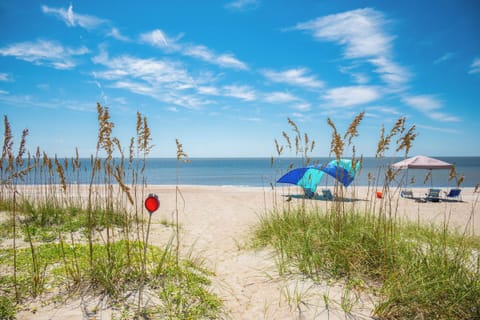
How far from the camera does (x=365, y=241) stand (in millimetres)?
3621

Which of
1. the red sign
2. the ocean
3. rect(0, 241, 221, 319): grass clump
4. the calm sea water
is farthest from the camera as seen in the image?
the calm sea water

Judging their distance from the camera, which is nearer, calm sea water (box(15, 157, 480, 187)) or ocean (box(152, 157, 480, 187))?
ocean (box(152, 157, 480, 187))

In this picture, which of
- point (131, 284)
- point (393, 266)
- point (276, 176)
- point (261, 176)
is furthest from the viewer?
point (261, 176)

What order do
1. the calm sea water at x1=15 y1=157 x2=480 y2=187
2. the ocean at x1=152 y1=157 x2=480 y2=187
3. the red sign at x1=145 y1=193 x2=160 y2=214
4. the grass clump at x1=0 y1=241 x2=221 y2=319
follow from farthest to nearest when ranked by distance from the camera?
the calm sea water at x1=15 y1=157 x2=480 y2=187 < the ocean at x1=152 y1=157 x2=480 y2=187 < the grass clump at x1=0 y1=241 x2=221 y2=319 < the red sign at x1=145 y1=193 x2=160 y2=214

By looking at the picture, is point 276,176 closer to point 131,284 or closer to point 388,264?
point 388,264

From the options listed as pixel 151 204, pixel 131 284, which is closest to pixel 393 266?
pixel 151 204

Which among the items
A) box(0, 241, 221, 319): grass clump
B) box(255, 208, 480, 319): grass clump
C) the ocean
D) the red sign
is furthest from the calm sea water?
box(0, 241, 221, 319): grass clump

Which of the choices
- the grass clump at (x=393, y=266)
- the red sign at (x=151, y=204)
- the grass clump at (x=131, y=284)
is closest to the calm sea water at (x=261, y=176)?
the red sign at (x=151, y=204)

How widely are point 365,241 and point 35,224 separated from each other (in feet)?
22.7

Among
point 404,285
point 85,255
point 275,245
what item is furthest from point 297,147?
point 85,255

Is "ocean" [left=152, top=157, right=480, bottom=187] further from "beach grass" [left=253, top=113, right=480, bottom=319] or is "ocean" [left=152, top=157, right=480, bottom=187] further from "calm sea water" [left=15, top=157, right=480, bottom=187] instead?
"beach grass" [left=253, top=113, right=480, bottom=319]

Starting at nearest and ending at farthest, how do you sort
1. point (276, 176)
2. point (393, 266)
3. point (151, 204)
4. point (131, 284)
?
point (151, 204) < point (131, 284) < point (393, 266) < point (276, 176)

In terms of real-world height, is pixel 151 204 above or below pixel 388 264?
above

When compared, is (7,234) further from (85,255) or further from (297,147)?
(297,147)
